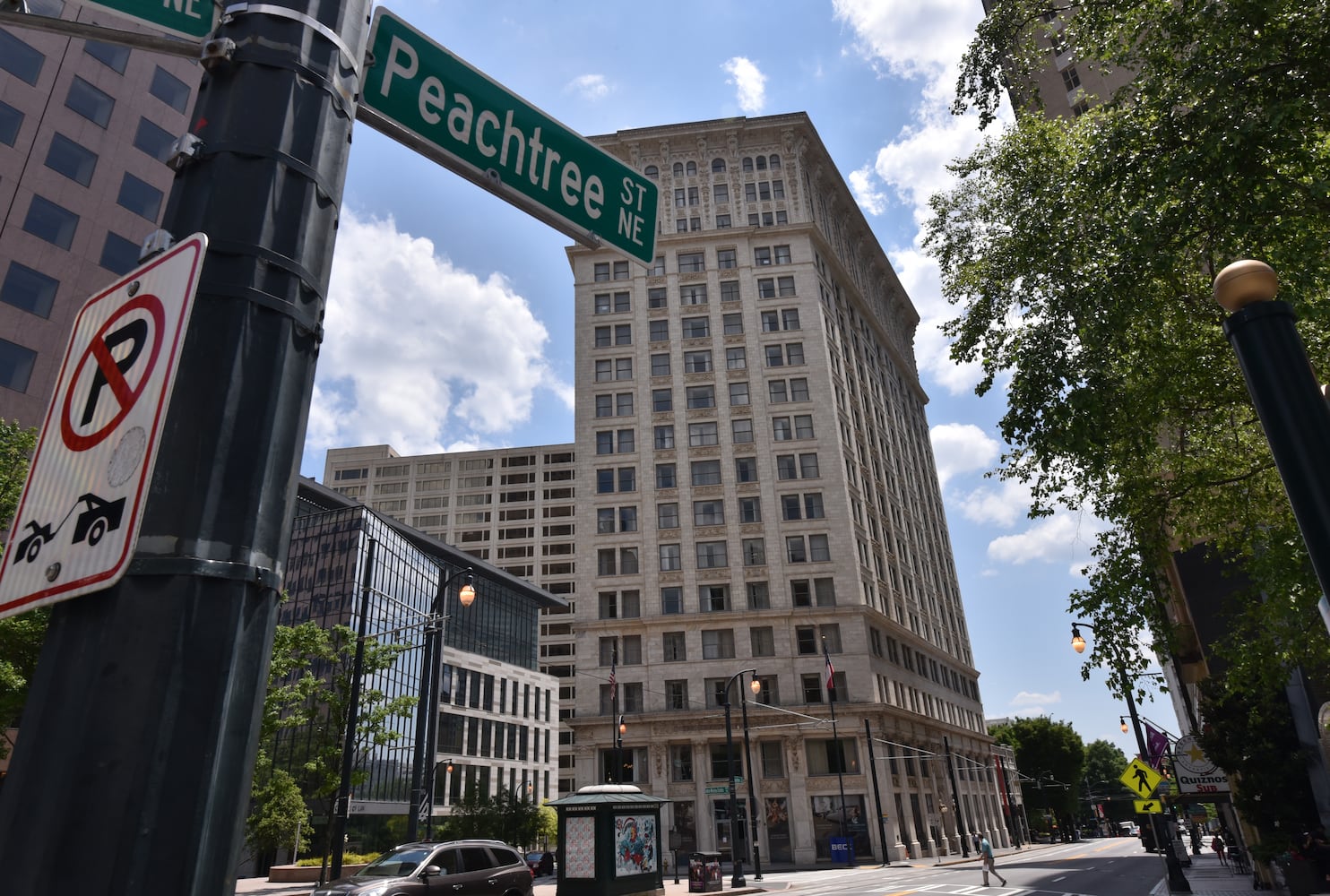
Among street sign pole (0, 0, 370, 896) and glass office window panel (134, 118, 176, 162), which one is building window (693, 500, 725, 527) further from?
street sign pole (0, 0, 370, 896)

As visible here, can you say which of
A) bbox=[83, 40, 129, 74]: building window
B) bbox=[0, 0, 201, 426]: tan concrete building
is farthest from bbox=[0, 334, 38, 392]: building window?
bbox=[83, 40, 129, 74]: building window

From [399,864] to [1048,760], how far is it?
101594 mm

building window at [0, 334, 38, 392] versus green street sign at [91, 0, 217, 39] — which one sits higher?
building window at [0, 334, 38, 392]

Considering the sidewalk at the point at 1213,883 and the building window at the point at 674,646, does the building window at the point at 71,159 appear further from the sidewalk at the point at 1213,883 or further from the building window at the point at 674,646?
the sidewalk at the point at 1213,883

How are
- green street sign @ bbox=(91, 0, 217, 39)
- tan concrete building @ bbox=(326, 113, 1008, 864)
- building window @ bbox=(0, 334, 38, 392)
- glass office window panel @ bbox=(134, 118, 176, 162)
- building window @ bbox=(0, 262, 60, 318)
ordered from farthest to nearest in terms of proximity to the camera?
tan concrete building @ bbox=(326, 113, 1008, 864), glass office window panel @ bbox=(134, 118, 176, 162), building window @ bbox=(0, 262, 60, 318), building window @ bbox=(0, 334, 38, 392), green street sign @ bbox=(91, 0, 217, 39)

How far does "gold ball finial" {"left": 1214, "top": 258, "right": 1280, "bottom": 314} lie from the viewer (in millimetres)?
3652

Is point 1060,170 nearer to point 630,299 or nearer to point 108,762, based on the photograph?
point 108,762

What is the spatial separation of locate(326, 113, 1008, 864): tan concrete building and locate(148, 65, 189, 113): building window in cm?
2951

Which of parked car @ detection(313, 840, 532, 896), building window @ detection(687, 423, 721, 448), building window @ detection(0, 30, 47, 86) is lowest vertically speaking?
parked car @ detection(313, 840, 532, 896)

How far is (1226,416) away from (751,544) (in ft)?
146

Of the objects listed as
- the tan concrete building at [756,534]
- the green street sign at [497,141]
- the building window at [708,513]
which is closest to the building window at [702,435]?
the tan concrete building at [756,534]

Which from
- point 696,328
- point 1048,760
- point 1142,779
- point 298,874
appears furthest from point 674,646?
point 1048,760

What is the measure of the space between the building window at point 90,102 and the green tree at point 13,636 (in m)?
25.2

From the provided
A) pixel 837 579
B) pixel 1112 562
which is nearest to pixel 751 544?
pixel 837 579
